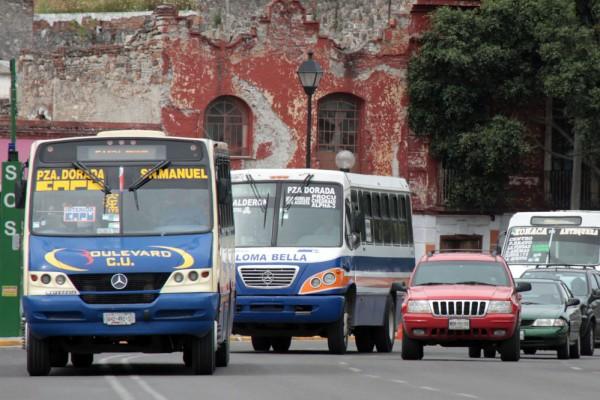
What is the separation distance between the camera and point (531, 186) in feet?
176

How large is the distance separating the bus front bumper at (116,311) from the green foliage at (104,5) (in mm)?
56345

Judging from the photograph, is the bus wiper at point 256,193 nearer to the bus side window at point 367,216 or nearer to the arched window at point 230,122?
the bus side window at point 367,216

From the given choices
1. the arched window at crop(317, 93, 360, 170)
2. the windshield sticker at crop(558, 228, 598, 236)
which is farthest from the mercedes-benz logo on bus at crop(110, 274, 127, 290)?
the arched window at crop(317, 93, 360, 170)

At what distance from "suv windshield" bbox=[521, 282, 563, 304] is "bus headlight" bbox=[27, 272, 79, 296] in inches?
468

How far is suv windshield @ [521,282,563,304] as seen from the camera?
31.3m

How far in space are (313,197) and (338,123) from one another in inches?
854

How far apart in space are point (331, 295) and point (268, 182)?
2.46 metres

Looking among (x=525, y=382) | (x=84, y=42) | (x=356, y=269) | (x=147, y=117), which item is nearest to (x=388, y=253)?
(x=356, y=269)

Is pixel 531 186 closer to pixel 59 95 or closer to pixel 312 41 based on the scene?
pixel 312 41

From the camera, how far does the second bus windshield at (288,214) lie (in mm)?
30000

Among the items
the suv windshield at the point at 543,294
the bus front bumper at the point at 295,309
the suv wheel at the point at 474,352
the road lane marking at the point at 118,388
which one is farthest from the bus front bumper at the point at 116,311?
the suv windshield at the point at 543,294

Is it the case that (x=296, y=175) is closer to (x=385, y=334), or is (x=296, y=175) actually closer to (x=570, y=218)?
(x=385, y=334)

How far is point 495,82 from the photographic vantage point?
51.6 m

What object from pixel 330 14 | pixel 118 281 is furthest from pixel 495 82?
pixel 118 281
